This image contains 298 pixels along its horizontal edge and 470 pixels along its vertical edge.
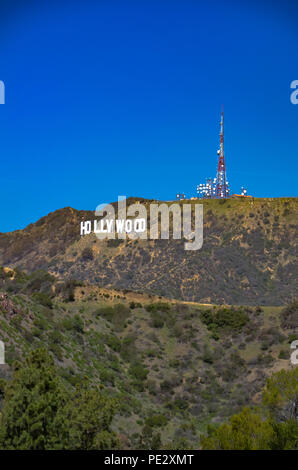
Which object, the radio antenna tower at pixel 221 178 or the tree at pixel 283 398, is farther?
the radio antenna tower at pixel 221 178

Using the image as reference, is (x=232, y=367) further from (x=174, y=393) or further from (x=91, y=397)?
(x=91, y=397)

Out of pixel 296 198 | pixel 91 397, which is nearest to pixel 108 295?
pixel 91 397

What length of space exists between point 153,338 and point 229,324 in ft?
27.3

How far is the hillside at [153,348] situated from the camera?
1743 inches

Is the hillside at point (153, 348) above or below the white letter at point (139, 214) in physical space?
below

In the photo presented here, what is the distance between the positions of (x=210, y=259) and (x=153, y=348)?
1771 inches

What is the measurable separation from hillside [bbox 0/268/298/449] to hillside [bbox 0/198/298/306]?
24863 mm

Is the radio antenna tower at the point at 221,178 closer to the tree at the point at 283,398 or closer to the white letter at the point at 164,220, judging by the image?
the white letter at the point at 164,220

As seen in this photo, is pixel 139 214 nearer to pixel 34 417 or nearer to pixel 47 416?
pixel 47 416

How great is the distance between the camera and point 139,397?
4881cm

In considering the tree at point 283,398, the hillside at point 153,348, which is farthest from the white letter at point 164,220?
the tree at point 283,398

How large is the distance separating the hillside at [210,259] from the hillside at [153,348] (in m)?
24.9

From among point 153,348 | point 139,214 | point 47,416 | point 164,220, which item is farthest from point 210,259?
point 47,416

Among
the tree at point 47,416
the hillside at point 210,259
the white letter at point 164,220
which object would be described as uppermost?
the white letter at point 164,220
